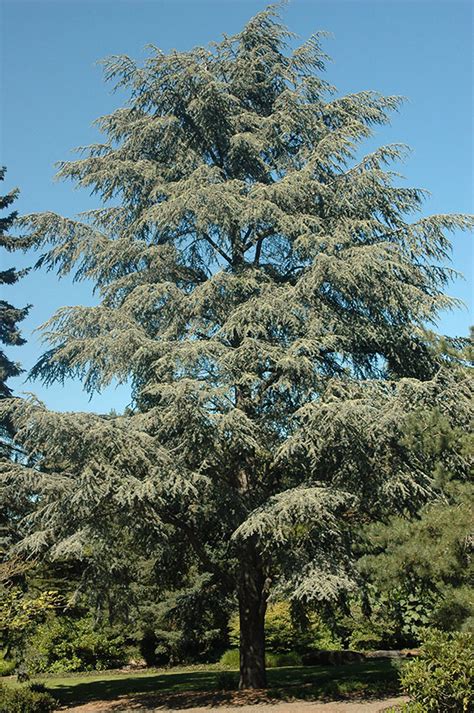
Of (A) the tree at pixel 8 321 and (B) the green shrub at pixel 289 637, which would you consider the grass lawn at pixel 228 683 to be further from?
(A) the tree at pixel 8 321

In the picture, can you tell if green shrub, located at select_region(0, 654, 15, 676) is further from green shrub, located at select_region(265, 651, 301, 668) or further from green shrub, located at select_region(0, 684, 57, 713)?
green shrub, located at select_region(0, 684, 57, 713)

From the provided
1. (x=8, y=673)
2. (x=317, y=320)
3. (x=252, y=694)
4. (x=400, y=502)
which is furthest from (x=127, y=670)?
(x=317, y=320)

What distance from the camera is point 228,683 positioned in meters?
15.2

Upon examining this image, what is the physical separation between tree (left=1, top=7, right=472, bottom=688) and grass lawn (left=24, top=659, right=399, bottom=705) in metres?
1.46

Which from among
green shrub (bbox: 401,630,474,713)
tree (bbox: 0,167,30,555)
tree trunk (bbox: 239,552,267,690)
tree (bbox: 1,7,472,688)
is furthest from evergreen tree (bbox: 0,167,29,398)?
green shrub (bbox: 401,630,474,713)

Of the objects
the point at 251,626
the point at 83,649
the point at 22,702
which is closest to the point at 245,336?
the point at 251,626

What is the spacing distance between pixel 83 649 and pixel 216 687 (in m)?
9.09

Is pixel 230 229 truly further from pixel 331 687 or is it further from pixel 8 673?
pixel 8 673

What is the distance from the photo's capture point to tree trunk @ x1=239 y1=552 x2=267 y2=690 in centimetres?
1441

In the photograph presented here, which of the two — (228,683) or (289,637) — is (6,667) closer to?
(289,637)

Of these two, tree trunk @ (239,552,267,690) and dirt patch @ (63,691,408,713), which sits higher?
tree trunk @ (239,552,267,690)

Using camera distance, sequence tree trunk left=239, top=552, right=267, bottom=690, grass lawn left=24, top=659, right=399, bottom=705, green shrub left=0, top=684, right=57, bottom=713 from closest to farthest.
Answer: green shrub left=0, top=684, right=57, bottom=713 < grass lawn left=24, top=659, right=399, bottom=705 < tree trunk left=239, top=552, right=267, bottom=690

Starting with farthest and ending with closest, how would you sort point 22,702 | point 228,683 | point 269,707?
point 228,683
point 269,707
point 22,702

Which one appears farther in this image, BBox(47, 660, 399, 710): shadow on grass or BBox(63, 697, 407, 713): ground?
BBox(47, 660, 399, 710): shadow on grass
